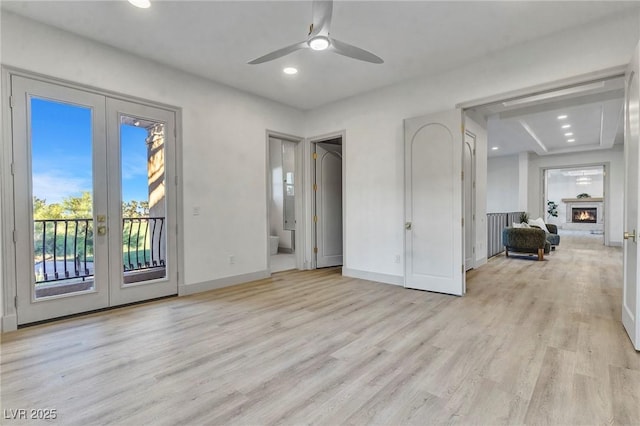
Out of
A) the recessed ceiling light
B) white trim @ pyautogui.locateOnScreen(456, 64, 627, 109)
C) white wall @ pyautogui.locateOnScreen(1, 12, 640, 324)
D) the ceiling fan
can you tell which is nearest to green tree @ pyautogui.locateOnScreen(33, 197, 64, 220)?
white wall @ pyautogui.locateOnScreen(1, 12, 640, 324)

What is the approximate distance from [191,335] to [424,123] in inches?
152

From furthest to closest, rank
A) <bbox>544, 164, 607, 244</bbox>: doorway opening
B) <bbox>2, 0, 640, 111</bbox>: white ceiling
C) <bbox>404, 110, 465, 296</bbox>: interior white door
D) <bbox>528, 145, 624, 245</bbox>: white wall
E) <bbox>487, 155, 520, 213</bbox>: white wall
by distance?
1. <bbox>544, 164, 607, 244</bbox>: doorway opening
2. <bbox>487, 155, 520, 213</bbox>: white wall
3. <bbox>528, 145, 624, 245</bbox>: white wall
4. <bbox>404, 110, 465, 296</bbox>: interior white door
5. <bbox>2, 0, 640, 111</bbox>: white ceiling

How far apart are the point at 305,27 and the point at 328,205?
11.7 feet

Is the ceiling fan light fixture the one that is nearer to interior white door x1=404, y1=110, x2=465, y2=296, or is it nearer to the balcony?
interior white door x1=404, y1=110, x2=465, y2=296

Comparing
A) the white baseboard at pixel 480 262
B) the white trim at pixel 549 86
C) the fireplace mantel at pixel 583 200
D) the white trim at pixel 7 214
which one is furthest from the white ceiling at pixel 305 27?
the fireplace mantel at pixel 583 200

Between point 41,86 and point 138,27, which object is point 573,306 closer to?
point 138,27

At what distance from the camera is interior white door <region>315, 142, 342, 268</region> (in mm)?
6160

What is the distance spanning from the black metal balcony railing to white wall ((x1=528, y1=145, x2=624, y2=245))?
36.8 ft

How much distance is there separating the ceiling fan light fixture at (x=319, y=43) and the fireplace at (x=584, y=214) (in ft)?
59.0

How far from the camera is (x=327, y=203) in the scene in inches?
249

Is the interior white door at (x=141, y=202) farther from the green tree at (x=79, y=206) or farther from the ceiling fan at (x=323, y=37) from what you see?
the ceiling fan at (x=323, y=37)

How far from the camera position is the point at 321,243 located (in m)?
6.24

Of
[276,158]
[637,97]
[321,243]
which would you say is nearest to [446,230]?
[637,97]

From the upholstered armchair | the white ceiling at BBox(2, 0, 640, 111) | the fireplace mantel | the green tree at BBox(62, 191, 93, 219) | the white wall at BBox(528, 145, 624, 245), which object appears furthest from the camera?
the fireplace mantel
